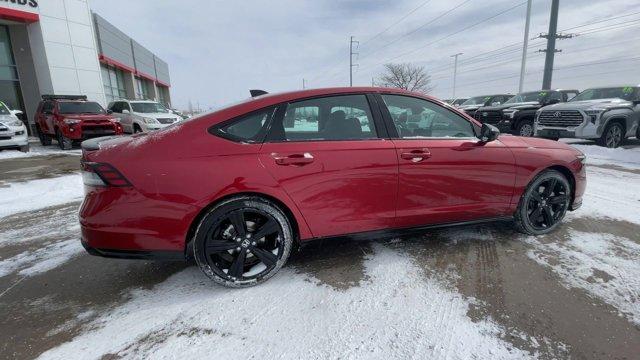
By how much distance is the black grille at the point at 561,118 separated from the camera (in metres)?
9.17

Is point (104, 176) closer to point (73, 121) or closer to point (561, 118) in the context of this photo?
point (561, 118)

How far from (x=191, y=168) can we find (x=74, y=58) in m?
21.3

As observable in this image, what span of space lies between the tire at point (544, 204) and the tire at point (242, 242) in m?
2.45

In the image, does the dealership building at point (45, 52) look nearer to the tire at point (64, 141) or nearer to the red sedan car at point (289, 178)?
the tire at point (64, 141)

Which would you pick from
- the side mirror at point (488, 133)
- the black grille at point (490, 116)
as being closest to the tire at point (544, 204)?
the side mirror at point (488, 133)

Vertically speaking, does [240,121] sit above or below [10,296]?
above

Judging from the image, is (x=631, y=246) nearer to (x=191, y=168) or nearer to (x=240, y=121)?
(x=240, y=121)

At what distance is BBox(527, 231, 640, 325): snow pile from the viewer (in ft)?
8.10

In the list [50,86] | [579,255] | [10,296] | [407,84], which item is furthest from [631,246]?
[407,84]

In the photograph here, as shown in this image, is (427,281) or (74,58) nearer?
(427,281)

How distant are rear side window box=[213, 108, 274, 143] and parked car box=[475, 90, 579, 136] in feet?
39.5

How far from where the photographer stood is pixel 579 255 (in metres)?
3.10

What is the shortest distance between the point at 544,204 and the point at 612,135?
8250mm

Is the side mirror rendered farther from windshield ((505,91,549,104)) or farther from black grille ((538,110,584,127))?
windshield ((505,91,549,104))
